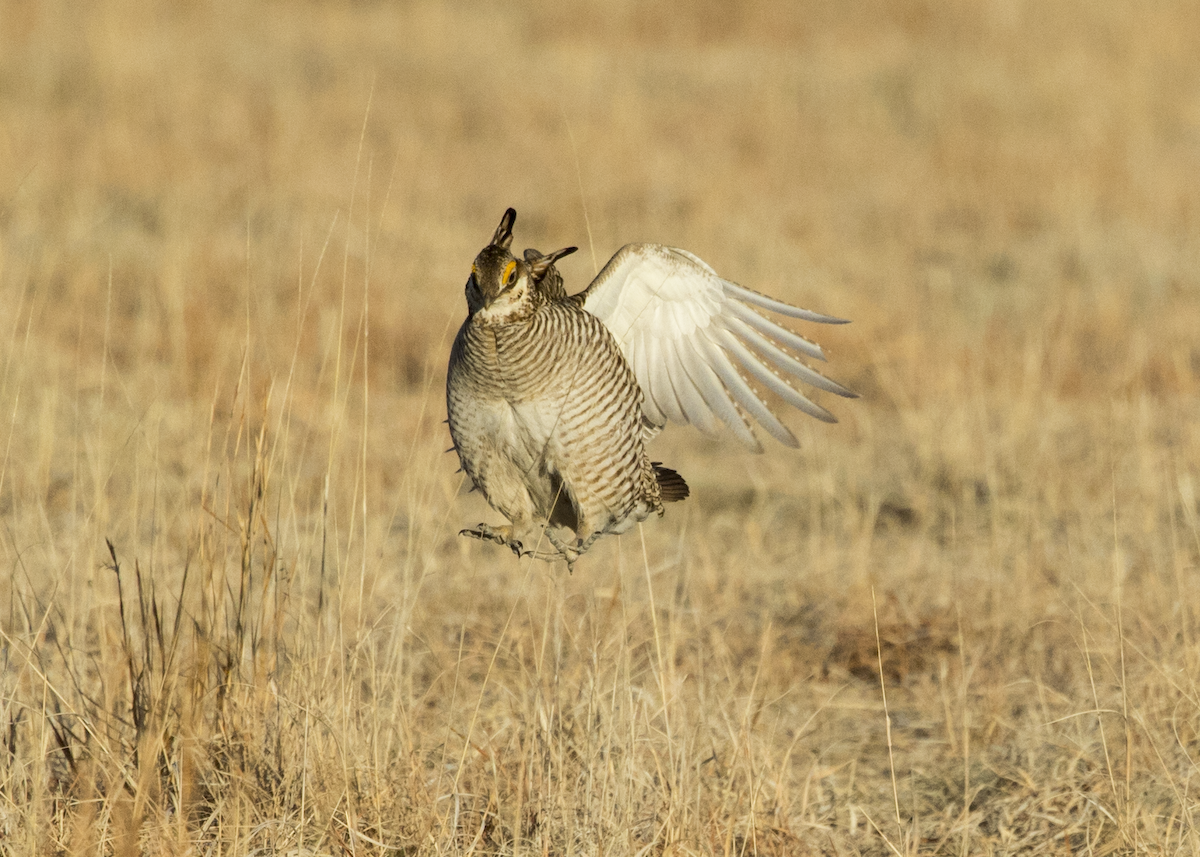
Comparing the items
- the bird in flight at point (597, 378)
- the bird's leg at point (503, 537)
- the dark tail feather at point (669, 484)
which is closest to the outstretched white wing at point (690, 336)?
the bird in flight at point (597, 378)

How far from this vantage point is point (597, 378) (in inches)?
120

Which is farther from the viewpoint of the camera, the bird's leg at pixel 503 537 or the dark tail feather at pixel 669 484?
the dark tail feather at pixel 669 484

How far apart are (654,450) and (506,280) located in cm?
435

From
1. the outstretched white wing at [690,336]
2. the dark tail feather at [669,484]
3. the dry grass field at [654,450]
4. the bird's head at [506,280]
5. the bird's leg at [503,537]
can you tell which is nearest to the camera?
the bird's head at [506,280]

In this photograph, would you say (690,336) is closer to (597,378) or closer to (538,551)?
(597,378)

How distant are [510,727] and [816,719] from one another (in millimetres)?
1071

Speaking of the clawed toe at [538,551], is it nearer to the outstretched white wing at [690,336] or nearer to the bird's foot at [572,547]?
the bird's foot at [572,547]

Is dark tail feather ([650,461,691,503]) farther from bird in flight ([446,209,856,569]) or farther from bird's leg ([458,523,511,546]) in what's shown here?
bird's leg ([458,523,511,546])

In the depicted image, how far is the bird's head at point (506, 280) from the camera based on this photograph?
9.16ft

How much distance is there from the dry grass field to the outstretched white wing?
0.44m

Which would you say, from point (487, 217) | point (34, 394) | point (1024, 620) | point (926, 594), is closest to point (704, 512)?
point (926, 594)

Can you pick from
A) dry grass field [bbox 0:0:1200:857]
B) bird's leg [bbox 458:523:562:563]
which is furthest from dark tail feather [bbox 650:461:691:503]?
bird's leg [bbox 458:523:562:563]

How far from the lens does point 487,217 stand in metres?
10.2

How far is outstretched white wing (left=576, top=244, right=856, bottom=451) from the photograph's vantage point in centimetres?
331
